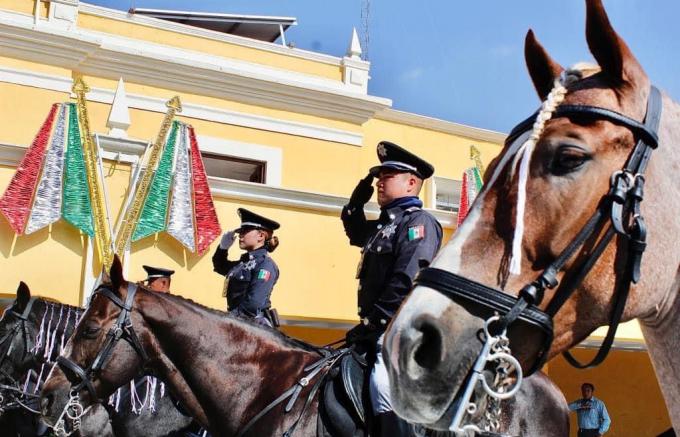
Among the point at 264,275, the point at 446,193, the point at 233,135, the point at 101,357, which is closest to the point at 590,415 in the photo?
the point at 446,193

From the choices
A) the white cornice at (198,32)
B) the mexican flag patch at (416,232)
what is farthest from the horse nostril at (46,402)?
the white cornice at (198,32)

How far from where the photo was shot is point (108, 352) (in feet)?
17.9

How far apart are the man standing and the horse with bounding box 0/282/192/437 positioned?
25.2 feet

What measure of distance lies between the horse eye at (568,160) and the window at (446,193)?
45.0 feet

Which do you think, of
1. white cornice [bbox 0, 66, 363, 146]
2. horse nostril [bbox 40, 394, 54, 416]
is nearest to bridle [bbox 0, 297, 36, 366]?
horse nostril [bbox 40, 394, 54, 416]

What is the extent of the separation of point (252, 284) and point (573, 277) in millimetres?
5214

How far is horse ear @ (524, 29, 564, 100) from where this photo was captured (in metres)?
2.34

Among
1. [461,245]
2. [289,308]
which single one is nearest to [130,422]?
[289,308]

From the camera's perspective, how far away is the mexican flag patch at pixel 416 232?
15.1ft

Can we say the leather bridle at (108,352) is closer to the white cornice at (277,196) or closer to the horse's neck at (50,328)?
the horse's neck at (50,328)

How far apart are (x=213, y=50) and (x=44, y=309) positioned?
7043mm

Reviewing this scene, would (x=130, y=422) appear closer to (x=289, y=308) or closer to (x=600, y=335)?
(x=289, y=308)

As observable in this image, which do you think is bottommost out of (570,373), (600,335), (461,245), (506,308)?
(570,373)

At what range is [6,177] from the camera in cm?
991
